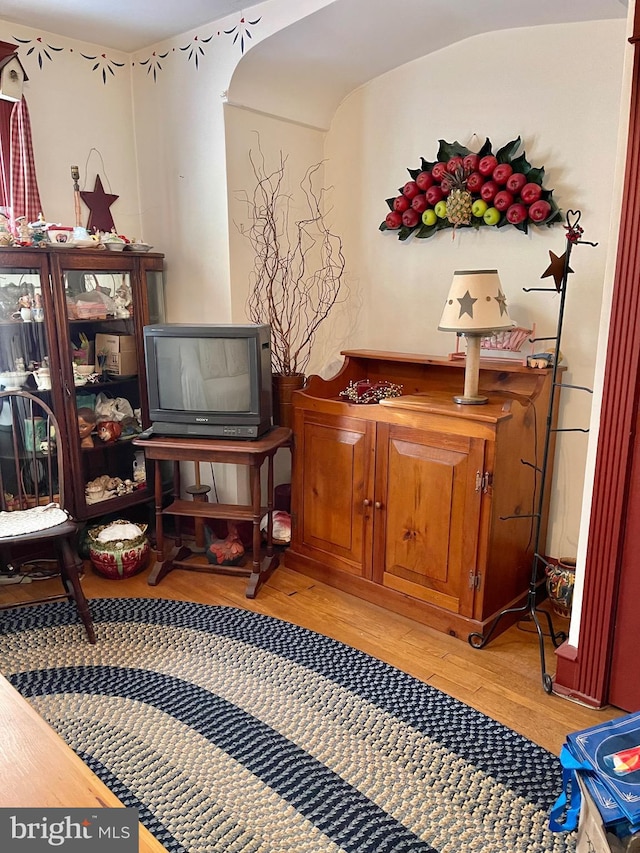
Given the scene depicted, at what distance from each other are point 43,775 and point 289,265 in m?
2.63

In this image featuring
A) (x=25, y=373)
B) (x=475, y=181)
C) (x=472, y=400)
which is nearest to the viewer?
(x=472, y=400)

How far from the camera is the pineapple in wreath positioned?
2.75 meters

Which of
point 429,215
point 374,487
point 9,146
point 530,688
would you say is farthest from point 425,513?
point 9,146

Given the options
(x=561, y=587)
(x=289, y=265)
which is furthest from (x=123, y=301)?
(x=561, y=587)

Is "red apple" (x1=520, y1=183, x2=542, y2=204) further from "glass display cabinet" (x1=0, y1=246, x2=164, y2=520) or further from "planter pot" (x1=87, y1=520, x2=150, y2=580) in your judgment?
"planter pot" (x1=87, y1=520, x2=150, y2=580)

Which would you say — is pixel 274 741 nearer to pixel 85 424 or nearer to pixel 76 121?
pixel 85 424

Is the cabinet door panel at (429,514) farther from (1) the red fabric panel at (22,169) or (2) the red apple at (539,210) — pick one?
(1) the red fabric panel at (22,169)

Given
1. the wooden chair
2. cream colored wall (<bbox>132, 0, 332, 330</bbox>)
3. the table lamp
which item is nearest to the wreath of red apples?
the table lamp

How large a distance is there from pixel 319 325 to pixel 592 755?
2.42m

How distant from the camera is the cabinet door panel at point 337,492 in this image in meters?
2.74

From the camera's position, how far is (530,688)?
2197 millimetres

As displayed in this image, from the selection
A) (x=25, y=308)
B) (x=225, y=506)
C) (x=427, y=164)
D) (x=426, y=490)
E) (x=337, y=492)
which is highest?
(x=427, y=164)

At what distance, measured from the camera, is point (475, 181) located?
2.72m
